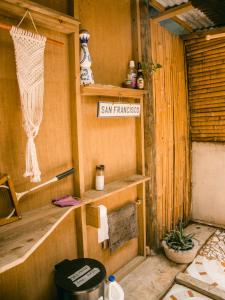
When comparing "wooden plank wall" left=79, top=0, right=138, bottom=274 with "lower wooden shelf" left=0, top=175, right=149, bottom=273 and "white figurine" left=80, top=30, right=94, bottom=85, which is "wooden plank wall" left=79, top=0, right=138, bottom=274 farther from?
"lower wooden shelf" left=0, top=175, right=149, bottom=273

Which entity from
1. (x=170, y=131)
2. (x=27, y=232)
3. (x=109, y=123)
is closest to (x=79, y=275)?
(x=27, y=232)

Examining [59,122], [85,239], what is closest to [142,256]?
[85,239]

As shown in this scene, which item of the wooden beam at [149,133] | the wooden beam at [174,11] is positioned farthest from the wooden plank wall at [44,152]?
the wooden beam at [174,11]

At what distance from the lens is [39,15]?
7.97ft

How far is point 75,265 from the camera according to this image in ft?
9.45

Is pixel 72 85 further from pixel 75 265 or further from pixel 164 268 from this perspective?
pixel 164 268

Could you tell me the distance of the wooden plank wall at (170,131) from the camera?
475cm

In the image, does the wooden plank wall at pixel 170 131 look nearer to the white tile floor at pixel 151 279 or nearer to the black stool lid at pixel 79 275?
the white tile floor at pixel 151 279

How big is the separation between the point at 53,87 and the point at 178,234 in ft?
11.0

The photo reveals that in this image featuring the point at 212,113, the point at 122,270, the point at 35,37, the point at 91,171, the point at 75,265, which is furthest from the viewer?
the point at 212,113

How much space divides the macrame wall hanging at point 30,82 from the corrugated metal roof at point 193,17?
9.56 ft

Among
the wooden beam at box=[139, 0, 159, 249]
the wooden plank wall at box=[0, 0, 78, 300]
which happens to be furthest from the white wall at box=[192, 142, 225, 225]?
the wooden plank wall at box=[0, 0, 78, 300]

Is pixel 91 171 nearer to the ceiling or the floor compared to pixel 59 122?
nearer to the floor

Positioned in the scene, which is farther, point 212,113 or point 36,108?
point 212,113
